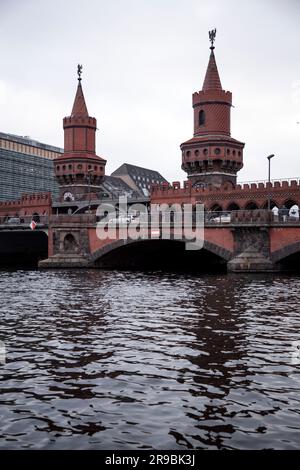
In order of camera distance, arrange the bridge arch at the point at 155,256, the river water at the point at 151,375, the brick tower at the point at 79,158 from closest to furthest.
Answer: the river water at the point at 151,375 < the bridge arch at the point at 155,256 < the brick tower at the point at 79,158

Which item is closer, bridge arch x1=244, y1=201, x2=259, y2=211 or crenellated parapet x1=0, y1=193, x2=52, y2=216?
bridge arch x1=244, y1=201, x2=259, y2=211

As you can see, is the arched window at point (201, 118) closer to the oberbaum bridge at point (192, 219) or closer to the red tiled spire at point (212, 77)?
the oberbaum bridge at point (192, 219)

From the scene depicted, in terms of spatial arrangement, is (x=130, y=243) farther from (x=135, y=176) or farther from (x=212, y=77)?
(x=135, y=176)

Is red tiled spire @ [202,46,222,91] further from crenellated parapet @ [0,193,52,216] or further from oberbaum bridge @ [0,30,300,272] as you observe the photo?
crenellated parapet @ [0,193,52,216]

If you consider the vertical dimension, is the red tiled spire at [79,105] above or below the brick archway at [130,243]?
above

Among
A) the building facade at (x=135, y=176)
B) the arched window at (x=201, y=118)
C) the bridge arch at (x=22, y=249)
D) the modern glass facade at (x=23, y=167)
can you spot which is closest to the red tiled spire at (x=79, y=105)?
the arched window at (x=201, y=118)

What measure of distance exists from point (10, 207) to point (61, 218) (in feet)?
94.6

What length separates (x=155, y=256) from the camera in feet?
208

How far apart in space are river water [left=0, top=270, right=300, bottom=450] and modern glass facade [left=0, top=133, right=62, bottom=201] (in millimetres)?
125711

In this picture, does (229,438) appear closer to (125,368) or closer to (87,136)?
(125,368)

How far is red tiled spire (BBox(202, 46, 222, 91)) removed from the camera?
73.0m

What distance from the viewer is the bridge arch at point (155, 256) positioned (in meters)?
55.1

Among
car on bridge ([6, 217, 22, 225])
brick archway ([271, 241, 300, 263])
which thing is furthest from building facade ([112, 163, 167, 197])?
brick archway ([271, 241, 300, 263])

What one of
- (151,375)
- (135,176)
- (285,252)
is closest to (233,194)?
(285,252)
